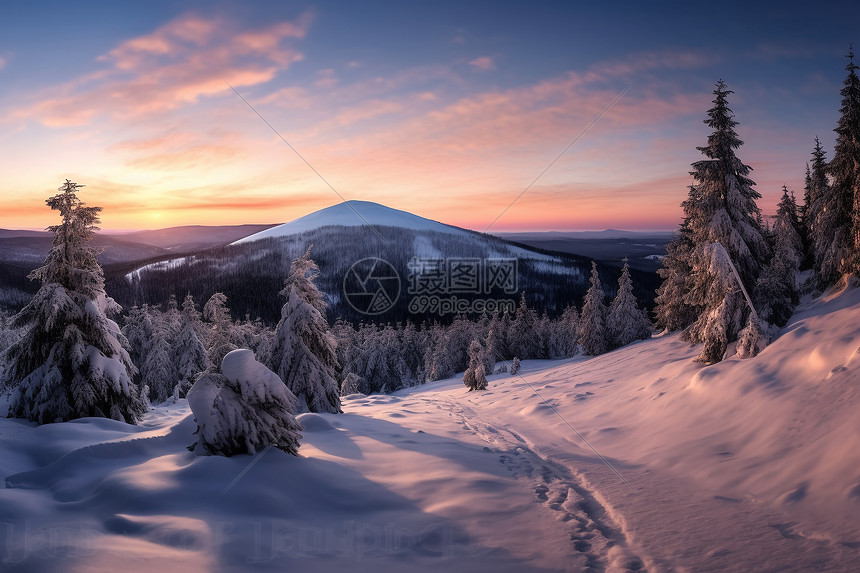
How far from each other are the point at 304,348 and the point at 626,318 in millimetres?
34700

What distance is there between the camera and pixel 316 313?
19.5 m

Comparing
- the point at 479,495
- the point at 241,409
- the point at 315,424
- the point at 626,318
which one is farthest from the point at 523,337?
the point at 241,409

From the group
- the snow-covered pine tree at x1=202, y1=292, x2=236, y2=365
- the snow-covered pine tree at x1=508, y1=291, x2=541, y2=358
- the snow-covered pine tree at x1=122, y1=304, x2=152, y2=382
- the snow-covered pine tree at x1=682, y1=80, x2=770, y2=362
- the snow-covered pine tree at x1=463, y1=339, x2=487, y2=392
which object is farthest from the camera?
the snow-covered pine tree at x1=508, y1=291, x2=541, y2=358

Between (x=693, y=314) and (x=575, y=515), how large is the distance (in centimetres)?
2740

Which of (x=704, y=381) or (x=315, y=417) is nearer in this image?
(x=315, y=417)

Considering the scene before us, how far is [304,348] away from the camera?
1914cm

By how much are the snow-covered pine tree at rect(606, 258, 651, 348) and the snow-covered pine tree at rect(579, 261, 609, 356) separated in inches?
51.4

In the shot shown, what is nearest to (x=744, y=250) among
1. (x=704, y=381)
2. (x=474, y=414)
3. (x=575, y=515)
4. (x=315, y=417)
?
(x=704, y=381)

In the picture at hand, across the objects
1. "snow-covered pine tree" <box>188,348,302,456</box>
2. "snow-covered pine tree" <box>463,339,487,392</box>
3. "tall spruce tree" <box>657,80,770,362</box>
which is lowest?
"snow-covered pine tree" <box>463,339,487,392</box>

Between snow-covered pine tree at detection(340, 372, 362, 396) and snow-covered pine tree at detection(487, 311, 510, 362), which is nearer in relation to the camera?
snow-covered pine tree at detection(340, 372, 362, 396)

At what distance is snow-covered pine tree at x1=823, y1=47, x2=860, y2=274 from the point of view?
63.5 feet

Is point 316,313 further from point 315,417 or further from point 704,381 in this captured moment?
point 704,381

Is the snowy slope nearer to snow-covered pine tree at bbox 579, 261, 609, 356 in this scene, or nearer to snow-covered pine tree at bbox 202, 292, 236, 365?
snow-covered pine tree at bbox 202, 292, 236, 365

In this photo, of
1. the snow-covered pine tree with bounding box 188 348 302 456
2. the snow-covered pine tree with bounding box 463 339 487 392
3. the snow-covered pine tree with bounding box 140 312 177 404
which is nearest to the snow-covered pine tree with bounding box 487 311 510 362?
the snow-covered pine tree with bounding box 463 339 487 392
